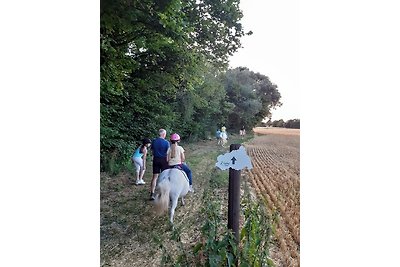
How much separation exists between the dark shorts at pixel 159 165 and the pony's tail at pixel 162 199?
0.17 ft

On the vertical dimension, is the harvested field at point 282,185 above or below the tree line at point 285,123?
below

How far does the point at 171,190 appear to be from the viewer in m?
1.71

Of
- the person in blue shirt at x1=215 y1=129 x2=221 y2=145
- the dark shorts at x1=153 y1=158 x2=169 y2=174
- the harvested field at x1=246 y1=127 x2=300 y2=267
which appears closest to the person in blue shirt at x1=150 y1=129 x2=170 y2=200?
the dark shorts at x1=153 y1=158 x2=169 y2=174

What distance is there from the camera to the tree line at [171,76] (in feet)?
5.61

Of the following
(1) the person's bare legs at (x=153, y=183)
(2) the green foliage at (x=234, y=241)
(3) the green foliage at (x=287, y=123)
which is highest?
(3) the green foliage at (x=287, y=123)

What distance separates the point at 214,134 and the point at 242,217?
375mm

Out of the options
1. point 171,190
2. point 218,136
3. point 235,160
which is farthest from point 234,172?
point 171,190

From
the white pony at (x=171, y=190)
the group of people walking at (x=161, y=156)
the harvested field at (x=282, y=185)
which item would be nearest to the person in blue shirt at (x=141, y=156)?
the group of people walking at (x=161, y=156)

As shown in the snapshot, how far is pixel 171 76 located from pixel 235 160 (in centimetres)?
47

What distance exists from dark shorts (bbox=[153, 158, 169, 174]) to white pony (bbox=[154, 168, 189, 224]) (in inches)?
1.7

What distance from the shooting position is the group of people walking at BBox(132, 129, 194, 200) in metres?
1.72

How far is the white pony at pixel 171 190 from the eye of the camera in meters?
1.71

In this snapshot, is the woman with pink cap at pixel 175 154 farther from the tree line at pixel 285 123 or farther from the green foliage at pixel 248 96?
the tree line at pixel 285 123
